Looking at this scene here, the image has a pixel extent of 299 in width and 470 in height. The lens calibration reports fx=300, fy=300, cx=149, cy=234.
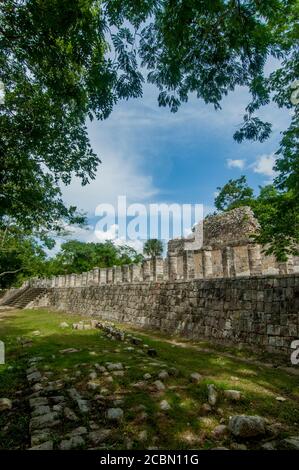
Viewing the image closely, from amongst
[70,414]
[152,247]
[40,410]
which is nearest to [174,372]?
[70,414]

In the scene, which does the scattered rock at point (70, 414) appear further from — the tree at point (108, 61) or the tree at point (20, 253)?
the tree at point (20, 253)

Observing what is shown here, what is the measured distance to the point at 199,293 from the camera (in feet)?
30.4

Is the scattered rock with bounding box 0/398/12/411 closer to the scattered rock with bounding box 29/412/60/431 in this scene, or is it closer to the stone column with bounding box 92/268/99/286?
the scattered rock with bounding box 29/412/60/431

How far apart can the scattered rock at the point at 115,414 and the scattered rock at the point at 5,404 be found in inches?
51.3

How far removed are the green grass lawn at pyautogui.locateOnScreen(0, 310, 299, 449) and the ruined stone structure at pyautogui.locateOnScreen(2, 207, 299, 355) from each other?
1.14 meters

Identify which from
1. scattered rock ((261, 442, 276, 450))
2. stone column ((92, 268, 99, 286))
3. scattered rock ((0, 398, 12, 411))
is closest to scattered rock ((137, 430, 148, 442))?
scattered rock ((261, 442, 276, 450))

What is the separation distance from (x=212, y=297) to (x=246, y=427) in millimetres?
5995

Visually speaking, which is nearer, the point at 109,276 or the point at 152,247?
the point at 109,276

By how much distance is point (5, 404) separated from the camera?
142 inches

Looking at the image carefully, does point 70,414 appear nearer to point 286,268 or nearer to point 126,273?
point 286,268

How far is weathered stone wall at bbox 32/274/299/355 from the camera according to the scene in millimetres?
6508

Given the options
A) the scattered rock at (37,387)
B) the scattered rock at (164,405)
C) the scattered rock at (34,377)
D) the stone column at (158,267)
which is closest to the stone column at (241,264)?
the stone column at (158,267)

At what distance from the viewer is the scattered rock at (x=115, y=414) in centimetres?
308
